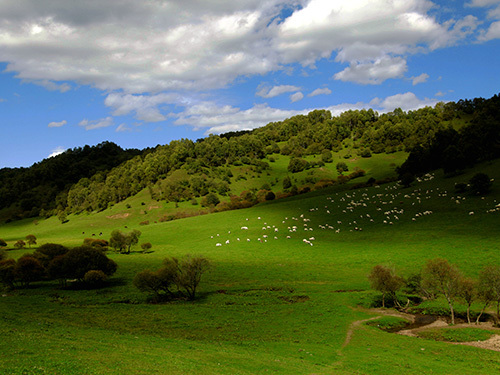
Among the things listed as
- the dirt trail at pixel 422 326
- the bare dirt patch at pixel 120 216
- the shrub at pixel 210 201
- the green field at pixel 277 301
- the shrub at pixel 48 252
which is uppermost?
the shrub at pixel 210 201

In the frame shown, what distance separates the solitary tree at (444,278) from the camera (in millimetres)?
37344

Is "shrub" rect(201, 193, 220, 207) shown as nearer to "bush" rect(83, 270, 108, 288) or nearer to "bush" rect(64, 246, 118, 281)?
"bush" rect(64, 246, 118, 281)

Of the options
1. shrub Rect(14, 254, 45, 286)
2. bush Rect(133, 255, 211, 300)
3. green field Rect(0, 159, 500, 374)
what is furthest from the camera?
shrub Rect(14, 254, 45, 286)

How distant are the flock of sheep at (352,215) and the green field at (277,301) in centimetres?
61

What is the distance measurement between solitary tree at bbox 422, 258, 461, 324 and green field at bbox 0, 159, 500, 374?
7969 millimetres

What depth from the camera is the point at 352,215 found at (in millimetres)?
100625

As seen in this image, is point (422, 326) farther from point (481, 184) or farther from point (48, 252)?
point (48, 252)

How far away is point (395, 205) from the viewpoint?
10119cm

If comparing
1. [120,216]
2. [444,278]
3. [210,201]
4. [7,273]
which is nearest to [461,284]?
[444,278]

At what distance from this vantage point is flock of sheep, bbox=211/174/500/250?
90.7 meters

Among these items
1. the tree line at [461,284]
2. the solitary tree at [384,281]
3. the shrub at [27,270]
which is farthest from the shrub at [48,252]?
the tree line at [461,284]

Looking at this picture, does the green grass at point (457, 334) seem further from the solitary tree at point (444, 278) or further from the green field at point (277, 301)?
the solitary tree at point (444, 278)

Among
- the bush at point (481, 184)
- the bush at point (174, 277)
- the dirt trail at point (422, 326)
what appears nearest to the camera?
the dirt trail at point (422, 326)

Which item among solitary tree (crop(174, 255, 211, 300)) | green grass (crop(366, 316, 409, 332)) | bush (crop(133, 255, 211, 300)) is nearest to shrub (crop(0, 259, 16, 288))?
bush (crop(133, 255, 211, 300))
